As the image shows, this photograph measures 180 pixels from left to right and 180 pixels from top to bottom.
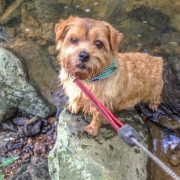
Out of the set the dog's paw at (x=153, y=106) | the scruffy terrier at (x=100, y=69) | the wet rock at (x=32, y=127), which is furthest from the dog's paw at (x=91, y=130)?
the dog's paw at (x=153, y=106)

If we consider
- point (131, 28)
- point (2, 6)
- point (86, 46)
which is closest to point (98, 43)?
point (86, 46)

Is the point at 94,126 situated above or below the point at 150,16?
below

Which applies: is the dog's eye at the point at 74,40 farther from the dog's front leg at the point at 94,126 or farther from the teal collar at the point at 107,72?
the dog's front leg at the point at 94,126

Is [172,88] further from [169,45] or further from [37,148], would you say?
[37,148]

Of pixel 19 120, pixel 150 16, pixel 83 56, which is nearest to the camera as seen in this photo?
pixel 83 56

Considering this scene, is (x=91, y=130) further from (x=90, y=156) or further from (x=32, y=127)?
(x=32, y=127)

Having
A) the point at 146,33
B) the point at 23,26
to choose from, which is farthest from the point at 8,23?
the point at 146,33

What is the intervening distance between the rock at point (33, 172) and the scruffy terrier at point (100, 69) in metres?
0.93

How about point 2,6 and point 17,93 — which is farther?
point 2,6

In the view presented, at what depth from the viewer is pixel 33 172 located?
14.5 feet

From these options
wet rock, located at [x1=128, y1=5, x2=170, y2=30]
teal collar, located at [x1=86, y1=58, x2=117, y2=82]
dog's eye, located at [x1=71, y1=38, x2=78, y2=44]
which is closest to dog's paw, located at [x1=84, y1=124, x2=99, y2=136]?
teal collar, located at [x1=86, y1=58, x2=117, y2=82]

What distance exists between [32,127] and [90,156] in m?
1.79

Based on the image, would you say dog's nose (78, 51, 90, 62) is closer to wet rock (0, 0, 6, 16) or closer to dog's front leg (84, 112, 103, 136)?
dog's front leg (84, 112, 103, 136)

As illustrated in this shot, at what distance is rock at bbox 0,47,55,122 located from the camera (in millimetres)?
5777
